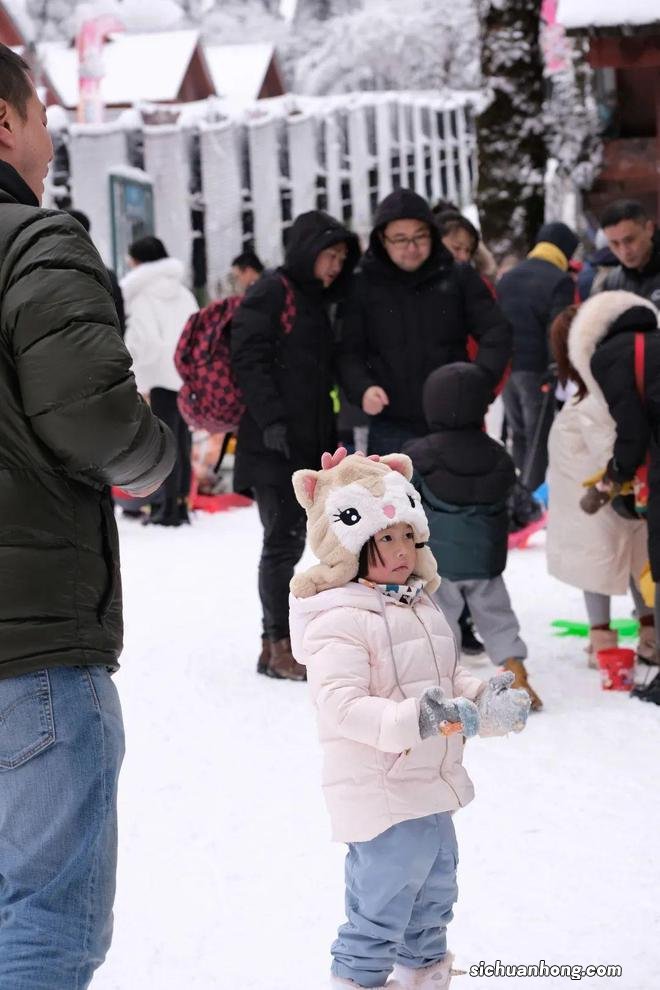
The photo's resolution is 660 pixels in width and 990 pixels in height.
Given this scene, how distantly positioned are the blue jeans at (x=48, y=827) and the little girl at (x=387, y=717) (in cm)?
65

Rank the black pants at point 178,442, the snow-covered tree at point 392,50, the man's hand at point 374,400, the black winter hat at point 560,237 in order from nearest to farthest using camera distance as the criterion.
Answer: the man's hand at point 374,400 → the black winter hat at point 560,237 → the black pants at point 178,442 → the snow-covered tree at point 392,50

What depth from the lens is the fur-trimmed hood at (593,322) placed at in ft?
19.6

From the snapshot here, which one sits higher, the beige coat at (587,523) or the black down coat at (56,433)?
the black down coat at (56,433)

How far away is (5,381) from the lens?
2336 millimetres

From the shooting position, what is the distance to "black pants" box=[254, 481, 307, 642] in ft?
20.7

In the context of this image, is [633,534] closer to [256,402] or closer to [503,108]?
[256,402]

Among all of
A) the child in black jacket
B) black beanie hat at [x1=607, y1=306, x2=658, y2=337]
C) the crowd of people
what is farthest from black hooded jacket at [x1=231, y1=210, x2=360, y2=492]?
the crowd of people

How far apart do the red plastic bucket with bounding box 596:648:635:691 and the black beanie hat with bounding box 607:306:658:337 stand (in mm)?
1450

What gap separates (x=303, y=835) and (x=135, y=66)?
74.5ft

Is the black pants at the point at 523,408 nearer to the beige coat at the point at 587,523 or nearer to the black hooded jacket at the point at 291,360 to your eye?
the beige coat at the point at 587,523

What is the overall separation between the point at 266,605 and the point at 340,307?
4.77 ft

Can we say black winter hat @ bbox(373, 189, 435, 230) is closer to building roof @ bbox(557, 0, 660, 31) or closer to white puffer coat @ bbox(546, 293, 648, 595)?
white puffer coat @ bbox(546, 293, 648, 595)

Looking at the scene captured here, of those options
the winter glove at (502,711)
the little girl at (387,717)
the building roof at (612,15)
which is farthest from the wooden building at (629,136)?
the winter glove at (502,711)

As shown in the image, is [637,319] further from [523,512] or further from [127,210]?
[127,210]
